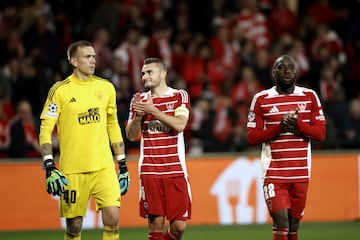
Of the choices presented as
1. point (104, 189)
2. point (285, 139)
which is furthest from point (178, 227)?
point (285, 139)

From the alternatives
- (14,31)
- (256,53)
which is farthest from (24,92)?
(256,53)

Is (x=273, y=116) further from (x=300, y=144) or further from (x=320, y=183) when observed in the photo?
(x=320, y=183)

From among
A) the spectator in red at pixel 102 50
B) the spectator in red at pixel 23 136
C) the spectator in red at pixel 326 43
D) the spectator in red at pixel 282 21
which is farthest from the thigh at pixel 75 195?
the spectator in red at pixel 282 21

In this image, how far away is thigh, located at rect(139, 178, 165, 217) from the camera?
9.91 metres

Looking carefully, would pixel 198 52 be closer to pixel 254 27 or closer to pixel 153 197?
pixel 254 27

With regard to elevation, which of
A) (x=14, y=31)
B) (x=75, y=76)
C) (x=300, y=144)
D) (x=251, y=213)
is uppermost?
(x=14, y=31)

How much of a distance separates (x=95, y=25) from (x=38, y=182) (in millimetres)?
4653

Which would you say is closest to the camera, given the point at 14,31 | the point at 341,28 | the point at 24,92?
the point at 24,92

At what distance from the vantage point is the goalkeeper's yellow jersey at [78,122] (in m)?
9.65

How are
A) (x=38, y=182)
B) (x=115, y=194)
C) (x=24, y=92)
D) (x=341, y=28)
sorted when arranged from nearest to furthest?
(x=115, y=194)
(x=38, y=182)
(x=24, y=92)
(x=341, y=28)

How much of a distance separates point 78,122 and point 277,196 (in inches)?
82.2

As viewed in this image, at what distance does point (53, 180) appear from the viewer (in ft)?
30.7

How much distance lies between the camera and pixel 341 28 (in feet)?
62.0

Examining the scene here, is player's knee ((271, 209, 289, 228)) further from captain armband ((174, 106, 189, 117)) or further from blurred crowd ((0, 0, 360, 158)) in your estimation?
blurred crowd ((0, 0, 360, 158))
